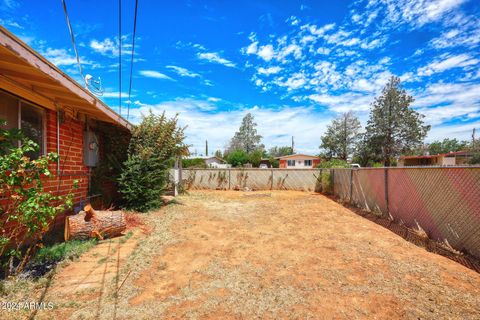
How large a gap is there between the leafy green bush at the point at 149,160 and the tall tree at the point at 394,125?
25274 mm

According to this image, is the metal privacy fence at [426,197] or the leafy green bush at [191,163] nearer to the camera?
the metal privacy fence at [426,197]

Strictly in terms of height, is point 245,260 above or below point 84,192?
below

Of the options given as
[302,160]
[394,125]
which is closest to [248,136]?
[302,160]

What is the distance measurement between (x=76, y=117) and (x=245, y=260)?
4.69 meters

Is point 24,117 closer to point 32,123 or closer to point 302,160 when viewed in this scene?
point 32,123

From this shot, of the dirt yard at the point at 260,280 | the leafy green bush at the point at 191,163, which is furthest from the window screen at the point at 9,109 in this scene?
the leafy green bush at the point at 191,163

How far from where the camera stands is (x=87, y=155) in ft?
18.9

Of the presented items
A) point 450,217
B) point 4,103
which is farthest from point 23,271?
point 450,217

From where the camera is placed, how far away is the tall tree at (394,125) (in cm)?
2514

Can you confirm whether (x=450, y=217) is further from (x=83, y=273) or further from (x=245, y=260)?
(x=83, y=273)

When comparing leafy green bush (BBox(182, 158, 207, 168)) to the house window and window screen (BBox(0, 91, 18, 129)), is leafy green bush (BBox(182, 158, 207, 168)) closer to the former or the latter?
the house window

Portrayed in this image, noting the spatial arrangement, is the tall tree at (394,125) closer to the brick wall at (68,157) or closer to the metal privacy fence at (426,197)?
the metal privacy fence at (426,197)

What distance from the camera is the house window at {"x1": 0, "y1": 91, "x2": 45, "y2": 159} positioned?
11.3 feet

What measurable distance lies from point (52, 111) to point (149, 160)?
272 cm
